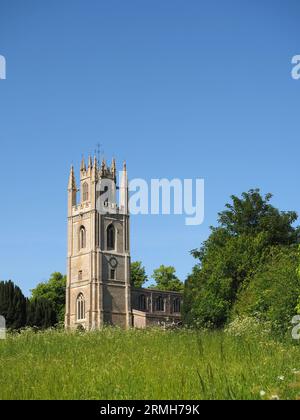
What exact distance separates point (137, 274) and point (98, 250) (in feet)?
58.3

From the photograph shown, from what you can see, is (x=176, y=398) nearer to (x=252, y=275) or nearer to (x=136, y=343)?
(x=136, y=343)

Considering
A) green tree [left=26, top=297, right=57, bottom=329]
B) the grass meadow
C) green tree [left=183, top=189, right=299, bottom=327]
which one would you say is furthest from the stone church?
the grass meadow

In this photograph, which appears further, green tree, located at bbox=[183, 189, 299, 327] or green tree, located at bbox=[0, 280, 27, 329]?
green tree, located at bbox=[0, 280, 27, 329]

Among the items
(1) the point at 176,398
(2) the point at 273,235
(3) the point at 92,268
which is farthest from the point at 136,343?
(3) the point at 92,268

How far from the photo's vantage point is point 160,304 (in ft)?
346

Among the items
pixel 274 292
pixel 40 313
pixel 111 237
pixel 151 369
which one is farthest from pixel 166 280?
pixel 151 369

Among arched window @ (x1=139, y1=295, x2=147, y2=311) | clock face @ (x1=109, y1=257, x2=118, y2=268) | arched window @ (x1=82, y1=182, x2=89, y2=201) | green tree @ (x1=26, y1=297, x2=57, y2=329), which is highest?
arched window @ (x1=82, y1=182, x2=89, y2=201)

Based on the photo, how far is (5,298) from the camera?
252 ft

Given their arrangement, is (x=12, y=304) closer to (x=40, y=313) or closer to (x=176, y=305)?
(x=40, y=313)

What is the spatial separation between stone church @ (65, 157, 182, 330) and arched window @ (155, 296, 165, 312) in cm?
176

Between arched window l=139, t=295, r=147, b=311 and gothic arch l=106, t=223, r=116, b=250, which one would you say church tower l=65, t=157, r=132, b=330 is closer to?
gothic arch l=106, t=223, r=116, b=250

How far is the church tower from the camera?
303 feet

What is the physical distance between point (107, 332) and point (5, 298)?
57.8 metres
